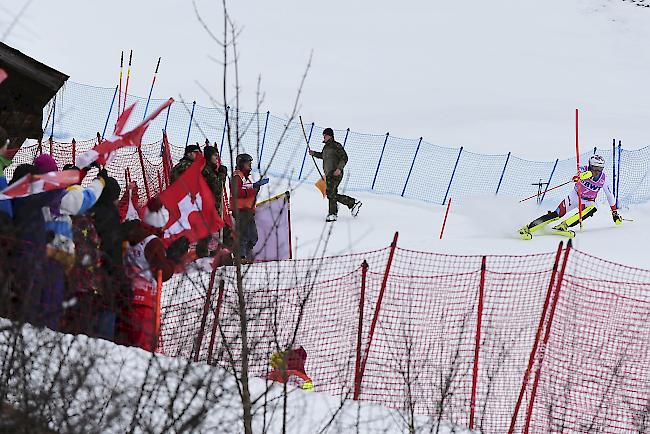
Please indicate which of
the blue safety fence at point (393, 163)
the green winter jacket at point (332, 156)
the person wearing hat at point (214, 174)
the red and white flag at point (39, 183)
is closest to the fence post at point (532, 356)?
the red and white flag at point (39, 183)

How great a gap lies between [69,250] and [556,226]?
10.7 metres

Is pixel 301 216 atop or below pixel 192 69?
below

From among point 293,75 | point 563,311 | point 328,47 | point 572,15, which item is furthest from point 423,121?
point 563,311

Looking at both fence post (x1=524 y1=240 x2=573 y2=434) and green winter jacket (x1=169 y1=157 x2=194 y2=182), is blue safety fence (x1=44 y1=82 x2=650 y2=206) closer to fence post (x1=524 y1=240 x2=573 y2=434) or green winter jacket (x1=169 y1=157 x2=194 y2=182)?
green winter jacket (x1=169 y1=157 x2=194 y2=182)

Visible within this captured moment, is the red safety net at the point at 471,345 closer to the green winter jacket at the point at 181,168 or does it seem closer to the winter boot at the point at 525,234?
the green winter jacket at the point at 181,168

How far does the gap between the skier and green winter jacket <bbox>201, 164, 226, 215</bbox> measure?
5677 millimetres

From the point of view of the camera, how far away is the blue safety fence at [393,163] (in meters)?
23.7

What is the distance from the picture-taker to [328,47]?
5119 centimetres

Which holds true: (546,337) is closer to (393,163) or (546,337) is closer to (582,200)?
(582,200)

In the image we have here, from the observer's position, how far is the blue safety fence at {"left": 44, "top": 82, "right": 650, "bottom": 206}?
77.6 feet

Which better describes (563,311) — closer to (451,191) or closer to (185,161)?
(185,161)

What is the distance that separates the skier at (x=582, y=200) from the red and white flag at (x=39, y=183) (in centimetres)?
994

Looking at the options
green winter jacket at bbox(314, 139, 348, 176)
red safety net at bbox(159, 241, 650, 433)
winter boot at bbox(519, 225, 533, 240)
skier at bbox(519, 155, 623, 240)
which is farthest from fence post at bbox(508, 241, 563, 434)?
green winter jacket at bbox(314, 139, 348, 176)

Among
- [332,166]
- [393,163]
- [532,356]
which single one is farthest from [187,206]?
[393,163]
